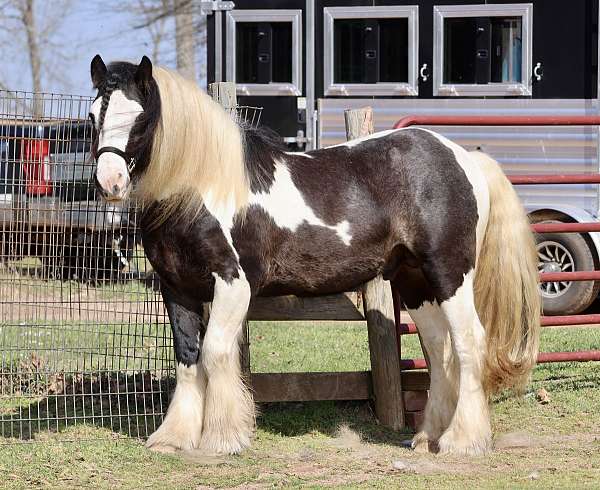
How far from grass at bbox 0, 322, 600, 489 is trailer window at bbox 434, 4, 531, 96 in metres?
3.66

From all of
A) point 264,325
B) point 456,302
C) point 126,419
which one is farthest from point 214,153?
point 264,325

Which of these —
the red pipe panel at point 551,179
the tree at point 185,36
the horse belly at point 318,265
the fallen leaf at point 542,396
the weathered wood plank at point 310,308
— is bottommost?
the fallen leaf at point 542,396

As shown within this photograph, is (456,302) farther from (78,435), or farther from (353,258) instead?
(78,435)

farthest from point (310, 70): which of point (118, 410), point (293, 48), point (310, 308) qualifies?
point (118, 410)

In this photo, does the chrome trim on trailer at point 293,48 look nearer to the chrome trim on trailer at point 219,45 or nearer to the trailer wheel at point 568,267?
the chrome trim on trailer at point 219,45

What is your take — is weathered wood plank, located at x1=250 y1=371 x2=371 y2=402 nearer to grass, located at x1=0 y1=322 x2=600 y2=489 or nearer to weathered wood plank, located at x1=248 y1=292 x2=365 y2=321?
grass, located at x1=0 y1=322 x2=600 y2=489

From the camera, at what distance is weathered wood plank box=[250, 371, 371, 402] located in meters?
6.57

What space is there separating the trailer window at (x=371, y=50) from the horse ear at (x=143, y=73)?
17.1 ft

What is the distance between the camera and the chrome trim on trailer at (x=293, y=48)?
34.9ft

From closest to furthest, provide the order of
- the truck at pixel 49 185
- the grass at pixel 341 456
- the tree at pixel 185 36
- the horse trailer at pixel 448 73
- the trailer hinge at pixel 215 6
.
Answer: the grass at pixel 341 456, the truck at pixel 49 185, the horse trailer at pixel 448 73, the trailer hinge at pixel 215 6, the tree at pixel 185 36

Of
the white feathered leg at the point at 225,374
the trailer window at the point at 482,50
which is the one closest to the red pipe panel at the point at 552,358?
the white feathered leg at the point at 225,374

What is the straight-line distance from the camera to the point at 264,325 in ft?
33.4

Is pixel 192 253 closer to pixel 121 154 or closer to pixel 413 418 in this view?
pixel 121 154

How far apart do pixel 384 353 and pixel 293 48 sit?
4.86m
